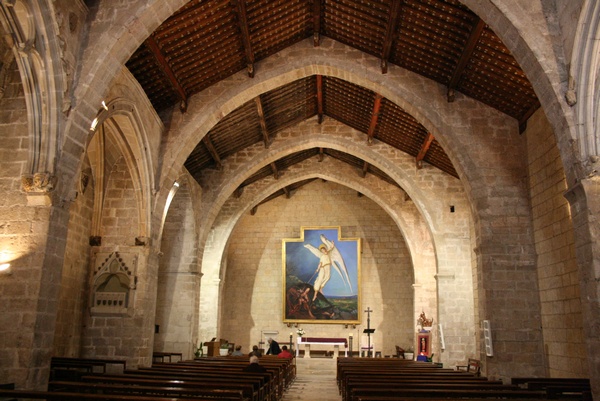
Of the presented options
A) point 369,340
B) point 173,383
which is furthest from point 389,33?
point 369,340

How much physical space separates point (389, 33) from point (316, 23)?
1.68 m

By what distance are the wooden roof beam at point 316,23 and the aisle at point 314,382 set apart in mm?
7049

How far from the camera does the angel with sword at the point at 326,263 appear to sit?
1870 cm

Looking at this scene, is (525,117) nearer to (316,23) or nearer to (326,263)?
(316,23)

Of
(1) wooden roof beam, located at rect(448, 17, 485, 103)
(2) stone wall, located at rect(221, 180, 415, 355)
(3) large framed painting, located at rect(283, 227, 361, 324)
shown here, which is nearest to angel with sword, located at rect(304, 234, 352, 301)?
(3) large framed painting, located at rect(283, 227, 361, 324)

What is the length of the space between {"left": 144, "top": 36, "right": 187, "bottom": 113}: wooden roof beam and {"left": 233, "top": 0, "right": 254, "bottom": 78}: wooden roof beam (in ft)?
4.76

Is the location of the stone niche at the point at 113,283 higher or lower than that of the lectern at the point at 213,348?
higher

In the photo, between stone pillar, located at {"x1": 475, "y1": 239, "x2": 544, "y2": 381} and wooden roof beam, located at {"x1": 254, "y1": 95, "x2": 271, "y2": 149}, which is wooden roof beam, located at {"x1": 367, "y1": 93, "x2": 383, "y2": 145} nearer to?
wooden roof beam, located at {"x1": 254, "y1": 95, "x2": 271, "y2": 149}

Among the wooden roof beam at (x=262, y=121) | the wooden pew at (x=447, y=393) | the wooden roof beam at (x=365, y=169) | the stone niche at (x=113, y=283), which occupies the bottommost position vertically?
the wooden pew at (x=447, y=393)

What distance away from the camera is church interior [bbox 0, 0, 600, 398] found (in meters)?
6.16

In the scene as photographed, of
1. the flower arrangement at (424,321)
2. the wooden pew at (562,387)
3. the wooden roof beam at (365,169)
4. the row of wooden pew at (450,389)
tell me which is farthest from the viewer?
the wooden roof beam at (365,169)

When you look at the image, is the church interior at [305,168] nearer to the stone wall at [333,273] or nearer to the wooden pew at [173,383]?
the stone wall at [333,273]

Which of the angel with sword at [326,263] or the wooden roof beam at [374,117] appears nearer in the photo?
the wooden roof beam at [374,117]

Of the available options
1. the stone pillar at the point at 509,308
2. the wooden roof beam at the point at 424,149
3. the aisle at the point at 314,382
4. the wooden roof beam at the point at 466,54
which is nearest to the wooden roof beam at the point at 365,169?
the wooden roof beam at the point at 424,149
